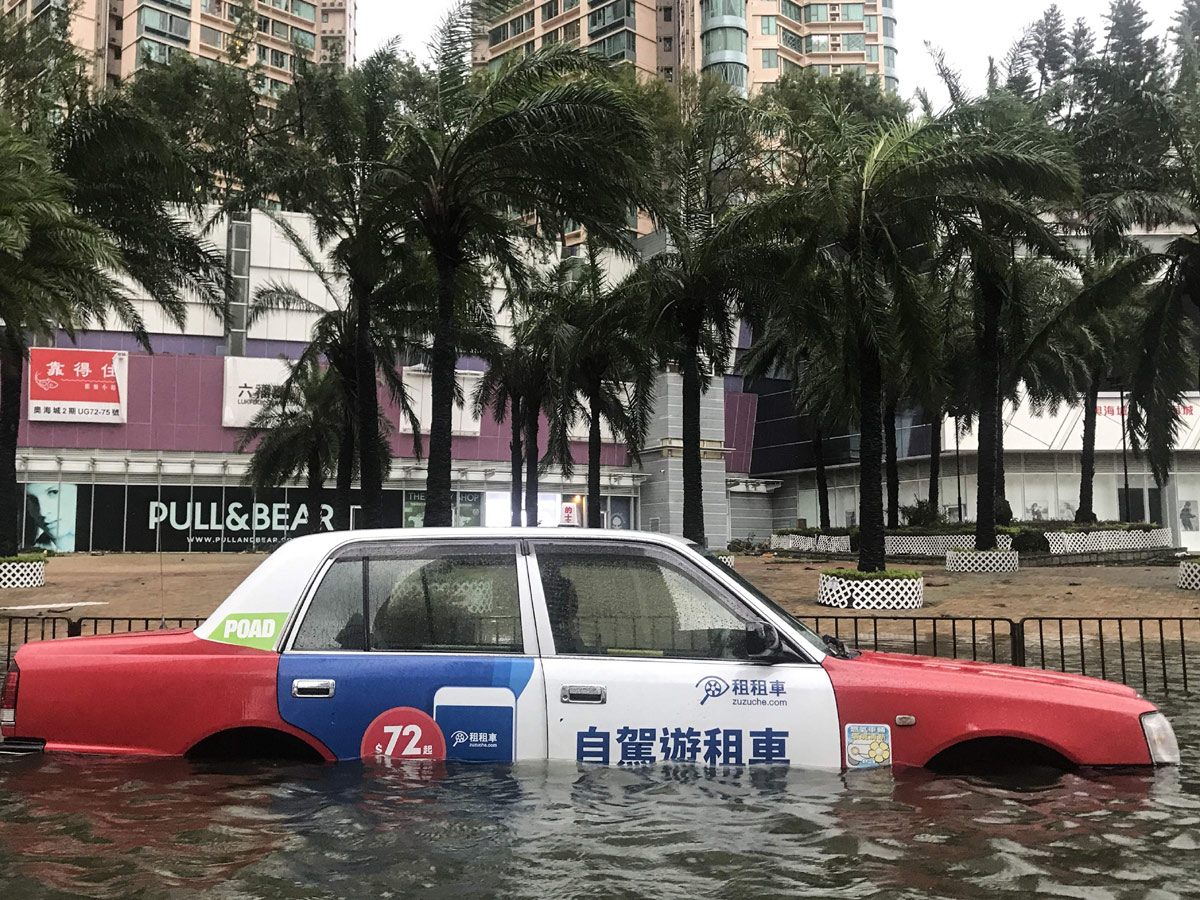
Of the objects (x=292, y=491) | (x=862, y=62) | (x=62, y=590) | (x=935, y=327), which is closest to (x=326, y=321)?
(x=62, y=590)

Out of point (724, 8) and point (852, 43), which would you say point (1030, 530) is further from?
point (852, 43)

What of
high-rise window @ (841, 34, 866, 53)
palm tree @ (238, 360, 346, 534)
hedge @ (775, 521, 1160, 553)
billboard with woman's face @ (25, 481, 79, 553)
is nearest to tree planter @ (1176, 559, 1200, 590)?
hedge @ (775, 521, 1160, 553)

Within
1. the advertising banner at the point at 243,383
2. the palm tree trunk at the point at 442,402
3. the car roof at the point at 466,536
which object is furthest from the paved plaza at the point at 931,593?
the advertising banner at the point at 243,383

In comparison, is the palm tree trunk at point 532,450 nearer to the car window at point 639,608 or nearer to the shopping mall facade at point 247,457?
the shopping mall facade at point 247,457

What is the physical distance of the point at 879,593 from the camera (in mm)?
19891

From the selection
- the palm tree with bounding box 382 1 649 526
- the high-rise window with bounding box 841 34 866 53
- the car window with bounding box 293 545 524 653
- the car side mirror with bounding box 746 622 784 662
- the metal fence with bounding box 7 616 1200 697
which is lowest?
the metal fence with bounding box 7 616 1200 697

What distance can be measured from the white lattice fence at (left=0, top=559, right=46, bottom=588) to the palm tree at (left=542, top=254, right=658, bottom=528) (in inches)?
515

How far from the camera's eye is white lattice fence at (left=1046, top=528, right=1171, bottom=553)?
3362 cm

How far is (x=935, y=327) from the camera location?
19797 millimetres

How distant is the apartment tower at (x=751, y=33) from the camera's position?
74938 mm

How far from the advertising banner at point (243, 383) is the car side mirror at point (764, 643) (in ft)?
156

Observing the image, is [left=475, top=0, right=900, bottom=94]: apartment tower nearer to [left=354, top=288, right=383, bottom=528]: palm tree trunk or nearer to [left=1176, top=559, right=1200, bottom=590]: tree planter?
[left=354, top=288, right=383, bottom=528]: palm tree trunk

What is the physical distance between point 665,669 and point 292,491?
48.8 meters

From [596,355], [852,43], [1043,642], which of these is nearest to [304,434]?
[596,355]
